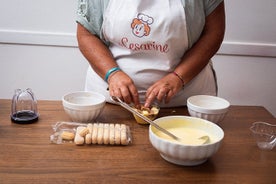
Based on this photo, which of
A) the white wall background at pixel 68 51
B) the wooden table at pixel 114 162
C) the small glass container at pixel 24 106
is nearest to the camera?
the wooden table at pixel 114 162

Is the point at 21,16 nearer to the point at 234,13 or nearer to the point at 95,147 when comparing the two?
the point at 234,13

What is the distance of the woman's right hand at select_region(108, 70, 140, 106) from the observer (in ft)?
3.56

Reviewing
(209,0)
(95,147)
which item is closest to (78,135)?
(95,147)

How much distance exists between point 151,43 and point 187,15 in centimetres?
16

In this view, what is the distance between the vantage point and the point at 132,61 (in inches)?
48.4

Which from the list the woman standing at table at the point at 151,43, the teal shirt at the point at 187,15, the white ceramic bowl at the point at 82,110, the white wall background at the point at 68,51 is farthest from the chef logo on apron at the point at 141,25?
the white wall background at the point at 68,51

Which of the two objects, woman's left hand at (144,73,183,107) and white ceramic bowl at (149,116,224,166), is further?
woman's left hand at (144,73,183,107)

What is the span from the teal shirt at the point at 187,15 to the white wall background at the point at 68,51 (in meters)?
0.95

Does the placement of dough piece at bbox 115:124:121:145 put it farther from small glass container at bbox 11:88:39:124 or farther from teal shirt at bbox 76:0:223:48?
teal shirt at bbox 76:0:223:48

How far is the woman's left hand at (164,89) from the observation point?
1.09 metres

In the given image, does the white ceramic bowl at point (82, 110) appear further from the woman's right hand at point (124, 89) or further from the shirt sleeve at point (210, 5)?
the shirt sleeve at point (210, 5)

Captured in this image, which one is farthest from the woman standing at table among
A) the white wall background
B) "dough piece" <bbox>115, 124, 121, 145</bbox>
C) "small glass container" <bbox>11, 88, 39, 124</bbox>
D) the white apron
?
the white wall background

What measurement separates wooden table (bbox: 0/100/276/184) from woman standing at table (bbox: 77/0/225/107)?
0.22 m

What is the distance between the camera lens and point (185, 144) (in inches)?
31.3
